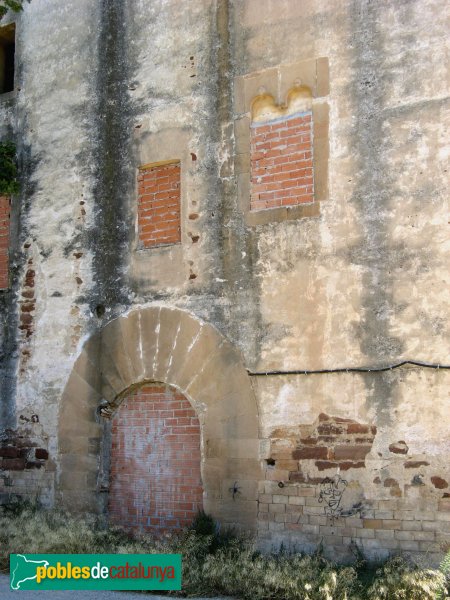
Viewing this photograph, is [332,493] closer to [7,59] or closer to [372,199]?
[372,199]

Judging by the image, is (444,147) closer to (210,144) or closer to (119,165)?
(210,144)

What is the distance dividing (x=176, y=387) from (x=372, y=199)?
273 cm

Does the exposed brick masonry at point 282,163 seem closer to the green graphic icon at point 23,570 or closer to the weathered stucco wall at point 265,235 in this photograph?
the weathered stucco wall at point 265,235

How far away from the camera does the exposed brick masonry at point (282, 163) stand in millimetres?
7117

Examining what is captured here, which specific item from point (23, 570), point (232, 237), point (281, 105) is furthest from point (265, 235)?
point (23, 570)

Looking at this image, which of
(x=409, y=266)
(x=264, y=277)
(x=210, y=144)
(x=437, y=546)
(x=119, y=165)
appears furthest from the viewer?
(x=119, y=165)

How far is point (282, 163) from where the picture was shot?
7246 mm

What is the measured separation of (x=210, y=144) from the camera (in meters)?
7.65

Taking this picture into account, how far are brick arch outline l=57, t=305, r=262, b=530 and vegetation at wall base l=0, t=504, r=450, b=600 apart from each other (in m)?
0.30

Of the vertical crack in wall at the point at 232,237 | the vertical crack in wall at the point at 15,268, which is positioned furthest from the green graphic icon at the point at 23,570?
the vertical crack in wall at the point at 232,237

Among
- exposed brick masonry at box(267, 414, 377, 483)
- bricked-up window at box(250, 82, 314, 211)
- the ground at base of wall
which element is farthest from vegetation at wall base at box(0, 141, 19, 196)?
the ground at base of wall

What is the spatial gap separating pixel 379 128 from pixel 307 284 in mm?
1629

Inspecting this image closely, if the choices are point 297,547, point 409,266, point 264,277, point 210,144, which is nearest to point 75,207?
point 210,144

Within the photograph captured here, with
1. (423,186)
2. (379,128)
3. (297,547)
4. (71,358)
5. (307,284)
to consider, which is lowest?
(297,547)
